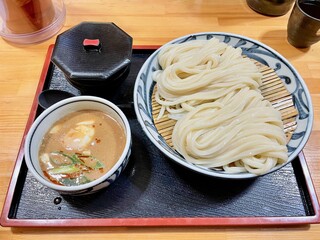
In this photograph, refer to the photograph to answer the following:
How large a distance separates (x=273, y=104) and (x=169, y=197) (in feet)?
1.90

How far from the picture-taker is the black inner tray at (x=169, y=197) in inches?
39.0

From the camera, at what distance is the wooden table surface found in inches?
38.2

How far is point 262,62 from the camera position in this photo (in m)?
1.33

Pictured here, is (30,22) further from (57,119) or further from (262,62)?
(262,62)

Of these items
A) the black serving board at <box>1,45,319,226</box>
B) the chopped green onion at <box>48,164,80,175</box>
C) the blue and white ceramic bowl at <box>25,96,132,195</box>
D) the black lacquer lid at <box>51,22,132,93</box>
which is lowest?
the black serving board at <box>1,45,319,226</box>

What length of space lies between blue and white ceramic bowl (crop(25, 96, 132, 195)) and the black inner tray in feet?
0.37

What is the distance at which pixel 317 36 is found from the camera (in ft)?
4.75

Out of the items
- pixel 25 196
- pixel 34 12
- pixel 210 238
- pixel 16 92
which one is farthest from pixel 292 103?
pixel 34 12

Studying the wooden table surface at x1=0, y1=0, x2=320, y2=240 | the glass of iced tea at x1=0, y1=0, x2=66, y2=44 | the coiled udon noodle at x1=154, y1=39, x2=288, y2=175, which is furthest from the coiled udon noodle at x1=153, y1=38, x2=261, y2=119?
the glass of iced tea at x1=0, y1=0, x2=66, y2=44

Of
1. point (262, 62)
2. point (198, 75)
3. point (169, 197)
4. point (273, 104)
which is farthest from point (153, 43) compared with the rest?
point (169, 197)

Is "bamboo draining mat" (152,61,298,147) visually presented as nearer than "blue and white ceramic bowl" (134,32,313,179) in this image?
No

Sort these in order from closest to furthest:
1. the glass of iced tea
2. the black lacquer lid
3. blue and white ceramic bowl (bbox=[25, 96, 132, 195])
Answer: blue and white ceramic bowl (bbox=[25, 96, 132, 195]), the black lacquer lid, the glass of iced tea

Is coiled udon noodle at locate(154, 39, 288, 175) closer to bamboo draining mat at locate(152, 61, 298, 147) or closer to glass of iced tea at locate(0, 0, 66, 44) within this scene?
bamboo draining mat at locate(152, 61, 298, 147)

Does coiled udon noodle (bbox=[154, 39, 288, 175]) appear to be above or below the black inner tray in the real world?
above
